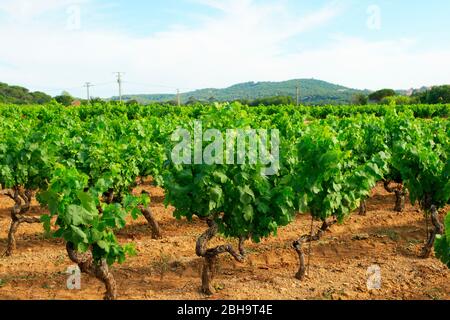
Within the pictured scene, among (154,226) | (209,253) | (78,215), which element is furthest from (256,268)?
(78,215)

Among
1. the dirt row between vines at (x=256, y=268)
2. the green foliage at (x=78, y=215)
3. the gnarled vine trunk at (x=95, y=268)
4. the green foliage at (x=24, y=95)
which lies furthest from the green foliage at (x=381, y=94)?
the green foliage at (x=78, y=215)

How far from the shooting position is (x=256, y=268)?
335 inches

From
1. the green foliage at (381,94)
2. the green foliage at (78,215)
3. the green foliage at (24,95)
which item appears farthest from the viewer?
the green foliage at (24,95)

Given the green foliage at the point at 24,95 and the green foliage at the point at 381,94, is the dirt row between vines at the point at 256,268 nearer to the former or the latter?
the green foliage at the point at 381,94

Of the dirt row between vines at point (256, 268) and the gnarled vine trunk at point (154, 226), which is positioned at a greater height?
the gnarled vine trunk at point (154, 226)

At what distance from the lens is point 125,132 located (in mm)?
13633

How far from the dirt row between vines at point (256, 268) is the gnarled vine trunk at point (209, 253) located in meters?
0.21

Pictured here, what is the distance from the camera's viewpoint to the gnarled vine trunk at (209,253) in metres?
7.02

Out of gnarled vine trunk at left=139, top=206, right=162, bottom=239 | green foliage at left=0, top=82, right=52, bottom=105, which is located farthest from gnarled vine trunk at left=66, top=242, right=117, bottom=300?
green foliage at left=0, top=82, right=52, bottom=105

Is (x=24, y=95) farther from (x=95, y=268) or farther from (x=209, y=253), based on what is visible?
(x=209, y=253)

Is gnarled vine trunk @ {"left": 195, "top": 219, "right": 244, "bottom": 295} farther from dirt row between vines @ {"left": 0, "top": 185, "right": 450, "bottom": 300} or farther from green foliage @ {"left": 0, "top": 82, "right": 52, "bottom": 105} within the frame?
green foliage @ {"left": 0, "top": 82, "right": 52, "bottom": 105}

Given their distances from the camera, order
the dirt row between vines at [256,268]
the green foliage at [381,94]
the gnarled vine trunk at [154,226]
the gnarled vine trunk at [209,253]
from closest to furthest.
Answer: the gnarled vine trunk at [209,253] → the dirt row between vines at [256,268] → the gnarled vine trunk at [154,226] → the green foliage at [381,94]

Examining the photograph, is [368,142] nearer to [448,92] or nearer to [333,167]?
[333,167]

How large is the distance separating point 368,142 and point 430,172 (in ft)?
10.2
